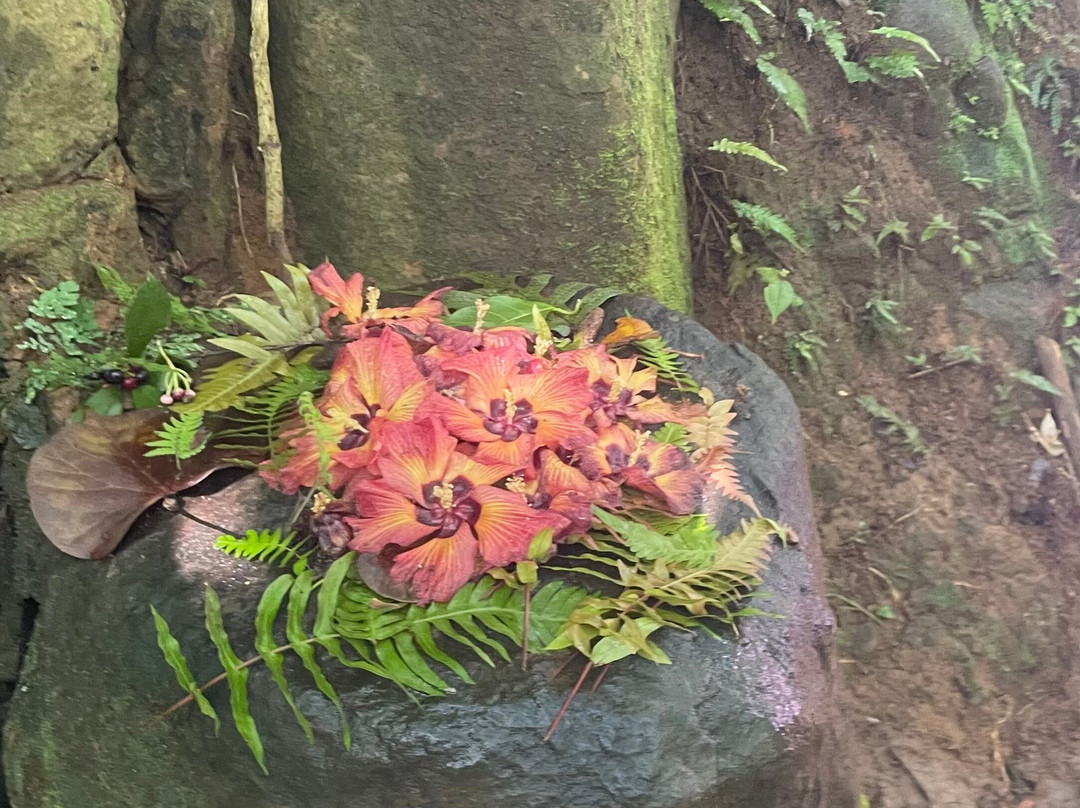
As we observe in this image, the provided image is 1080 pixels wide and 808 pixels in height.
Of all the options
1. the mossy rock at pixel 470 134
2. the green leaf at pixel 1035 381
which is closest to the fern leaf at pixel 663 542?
the mossy rock at pixel 470 134

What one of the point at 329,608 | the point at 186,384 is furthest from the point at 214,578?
the point at 186,384

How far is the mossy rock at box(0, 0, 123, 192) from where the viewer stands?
2316mm

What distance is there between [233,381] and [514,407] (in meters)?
0.81

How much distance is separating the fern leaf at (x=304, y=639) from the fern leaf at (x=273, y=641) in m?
0.02

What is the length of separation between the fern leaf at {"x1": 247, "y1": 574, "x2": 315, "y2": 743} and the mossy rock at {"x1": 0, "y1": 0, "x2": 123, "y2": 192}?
1.54 metres

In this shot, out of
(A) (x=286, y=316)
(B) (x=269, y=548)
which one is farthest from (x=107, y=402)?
(B) (x=269, y=548)

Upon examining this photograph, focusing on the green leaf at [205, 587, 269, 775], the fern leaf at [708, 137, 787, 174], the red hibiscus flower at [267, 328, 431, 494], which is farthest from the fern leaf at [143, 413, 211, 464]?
the fern leaf at [708, 137, 787, 174]

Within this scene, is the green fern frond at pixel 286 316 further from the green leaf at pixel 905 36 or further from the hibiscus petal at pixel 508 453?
the green leaf at pixel 905 36

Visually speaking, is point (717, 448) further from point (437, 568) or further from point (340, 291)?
point (340, 291)

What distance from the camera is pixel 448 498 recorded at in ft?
5.43

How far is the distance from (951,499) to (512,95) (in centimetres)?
286

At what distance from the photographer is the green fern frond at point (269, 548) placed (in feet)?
5.84

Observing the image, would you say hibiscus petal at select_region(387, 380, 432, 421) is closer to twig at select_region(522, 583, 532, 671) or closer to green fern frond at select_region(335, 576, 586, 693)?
green fern frond at select_region(335, 576, 586, 693)

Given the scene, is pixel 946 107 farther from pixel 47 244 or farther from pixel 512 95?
pixel 47 244
